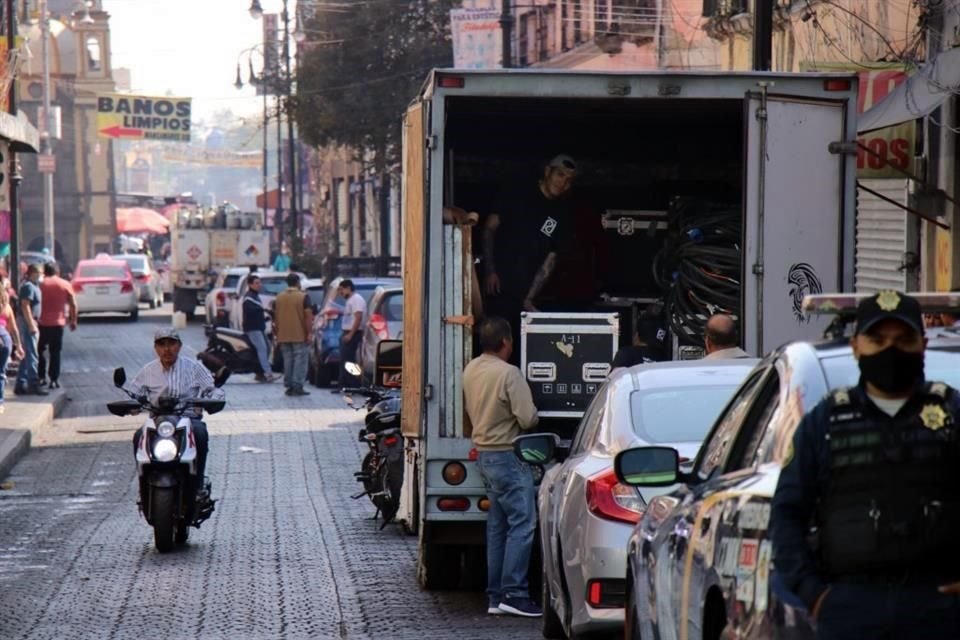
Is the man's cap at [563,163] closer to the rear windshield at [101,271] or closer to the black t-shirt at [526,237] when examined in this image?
the black t-shirt at [526,237]

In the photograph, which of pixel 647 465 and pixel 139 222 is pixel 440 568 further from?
pixel 139 222

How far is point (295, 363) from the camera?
93.5ft

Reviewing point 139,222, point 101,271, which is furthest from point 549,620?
point 139,222

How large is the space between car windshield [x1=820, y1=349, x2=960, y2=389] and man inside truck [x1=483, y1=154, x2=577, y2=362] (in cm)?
851

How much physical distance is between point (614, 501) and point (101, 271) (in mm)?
48055

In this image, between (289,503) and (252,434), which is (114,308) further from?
(289,503)

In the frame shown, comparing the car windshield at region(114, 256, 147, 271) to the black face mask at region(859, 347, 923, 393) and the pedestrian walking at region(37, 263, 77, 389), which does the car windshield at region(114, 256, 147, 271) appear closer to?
the pedestrian walking at region(37, 263, 77, 389)

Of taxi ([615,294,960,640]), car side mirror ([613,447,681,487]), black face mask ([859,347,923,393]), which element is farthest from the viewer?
car side mirror ([613,447,681,487])

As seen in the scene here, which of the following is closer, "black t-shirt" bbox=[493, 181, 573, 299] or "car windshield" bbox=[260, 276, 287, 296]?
"black t-shirt" bbox=[493, 181, 573, 299]

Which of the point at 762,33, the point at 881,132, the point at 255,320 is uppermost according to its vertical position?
the point at 762,33

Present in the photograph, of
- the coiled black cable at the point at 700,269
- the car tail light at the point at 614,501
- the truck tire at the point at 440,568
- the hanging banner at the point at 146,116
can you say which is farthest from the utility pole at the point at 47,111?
the car tail light at the point at 614,501

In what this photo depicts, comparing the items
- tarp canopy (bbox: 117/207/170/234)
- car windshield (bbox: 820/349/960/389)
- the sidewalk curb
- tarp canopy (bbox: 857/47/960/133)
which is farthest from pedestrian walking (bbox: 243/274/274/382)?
tarp canopy (bbox: 117/207/170/234)

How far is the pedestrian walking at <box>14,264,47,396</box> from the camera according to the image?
28.1 metres

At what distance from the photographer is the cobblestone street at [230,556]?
10.8 metres
